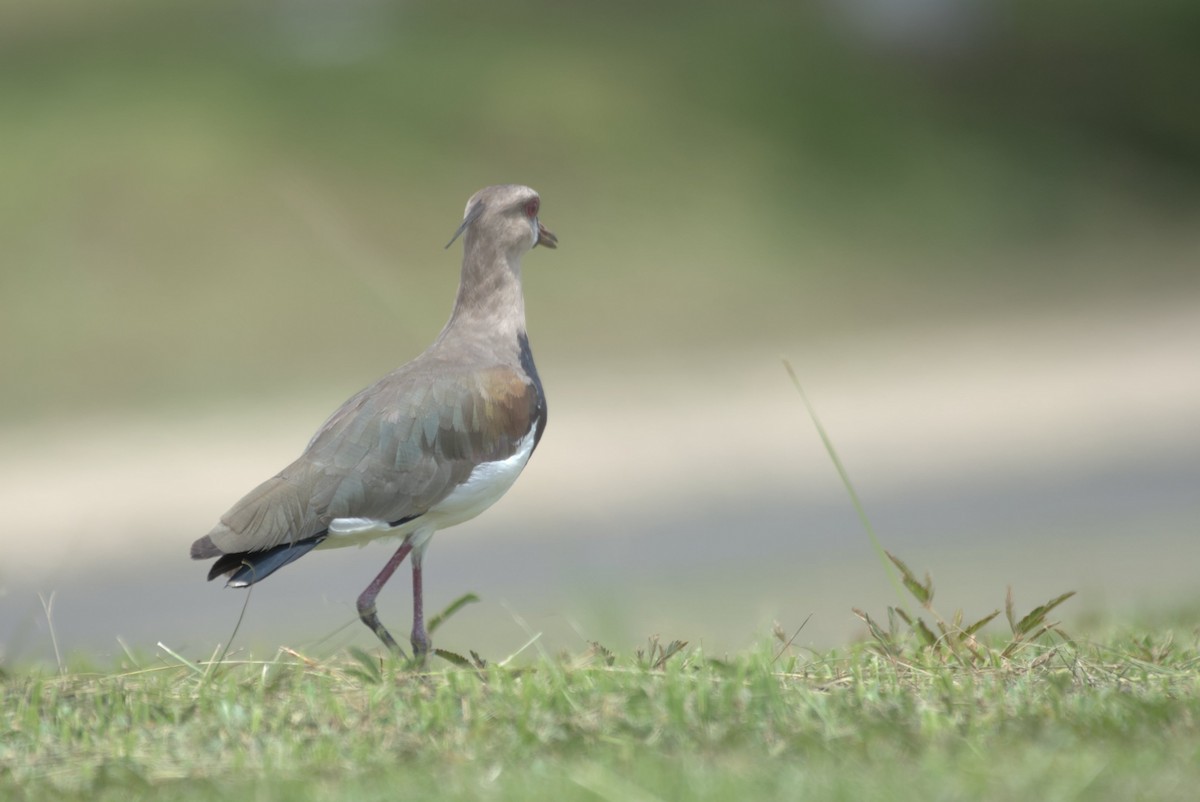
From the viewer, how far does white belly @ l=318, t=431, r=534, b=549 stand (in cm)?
468

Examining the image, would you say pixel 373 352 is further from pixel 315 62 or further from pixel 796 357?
pixel 315 62

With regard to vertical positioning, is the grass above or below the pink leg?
below

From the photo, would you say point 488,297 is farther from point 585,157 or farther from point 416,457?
point 585,157

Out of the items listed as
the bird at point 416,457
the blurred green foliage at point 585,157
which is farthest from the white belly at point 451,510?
the blurred green foliage at point 585,157

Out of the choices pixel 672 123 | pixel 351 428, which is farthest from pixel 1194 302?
pixel 351 428

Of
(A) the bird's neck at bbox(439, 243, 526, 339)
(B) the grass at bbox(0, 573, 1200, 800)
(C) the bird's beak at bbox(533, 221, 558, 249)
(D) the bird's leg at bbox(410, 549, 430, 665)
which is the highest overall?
(C) the bird's beak at bbox(533, 221, 558, 249)

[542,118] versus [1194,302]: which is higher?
[542,118]

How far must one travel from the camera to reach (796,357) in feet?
49.6

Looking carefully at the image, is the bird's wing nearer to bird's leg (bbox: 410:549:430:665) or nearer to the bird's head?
bird's leg (bbox: 410:549:430:665)

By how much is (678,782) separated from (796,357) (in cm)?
1206

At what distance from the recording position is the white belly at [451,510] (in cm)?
468

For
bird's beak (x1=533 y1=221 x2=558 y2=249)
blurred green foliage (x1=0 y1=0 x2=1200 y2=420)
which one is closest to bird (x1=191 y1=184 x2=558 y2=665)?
bird's beak (x1=533 y1=221 x2=558 y2=249)

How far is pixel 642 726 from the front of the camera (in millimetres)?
3730

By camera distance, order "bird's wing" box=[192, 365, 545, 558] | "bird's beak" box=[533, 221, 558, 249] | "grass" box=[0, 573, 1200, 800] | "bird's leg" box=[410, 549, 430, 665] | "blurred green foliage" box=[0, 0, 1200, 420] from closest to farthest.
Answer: "grass" box=[0, 573, 1200, 800], "bird's wing" box=[192, 365, 545, 558], "bird's leg" box=[410, 549, 430, 665], "bird's beak" box=[533, 221, 558, 249], "blurred green foliage" box=[0, 0, 1200, 420]
